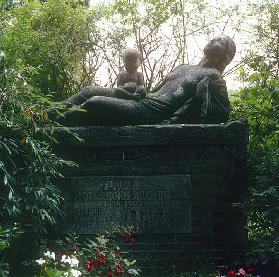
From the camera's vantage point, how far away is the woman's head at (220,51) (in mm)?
6082

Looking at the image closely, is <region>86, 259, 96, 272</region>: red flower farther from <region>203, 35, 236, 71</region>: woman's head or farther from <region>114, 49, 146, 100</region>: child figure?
<region>203, 35, 236, 71</region>: woman's head

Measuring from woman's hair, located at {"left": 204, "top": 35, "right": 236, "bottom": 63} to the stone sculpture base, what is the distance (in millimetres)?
1161

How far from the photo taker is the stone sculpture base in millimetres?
5328

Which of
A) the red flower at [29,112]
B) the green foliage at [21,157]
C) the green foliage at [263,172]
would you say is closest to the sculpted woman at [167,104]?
the green foliage at [263,172]

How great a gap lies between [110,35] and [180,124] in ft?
20.8

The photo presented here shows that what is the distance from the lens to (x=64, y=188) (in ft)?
18.0

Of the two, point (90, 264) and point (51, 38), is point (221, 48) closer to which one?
point (90, 264)

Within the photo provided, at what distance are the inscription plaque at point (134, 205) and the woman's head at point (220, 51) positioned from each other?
5.57 feet

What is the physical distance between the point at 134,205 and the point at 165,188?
40 centimetres

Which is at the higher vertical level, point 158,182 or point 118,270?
point 158,182

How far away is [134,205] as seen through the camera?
5355mm

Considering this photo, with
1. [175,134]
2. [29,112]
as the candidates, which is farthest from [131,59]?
[29,112]

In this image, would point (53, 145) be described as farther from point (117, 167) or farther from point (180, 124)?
point (180, 124)

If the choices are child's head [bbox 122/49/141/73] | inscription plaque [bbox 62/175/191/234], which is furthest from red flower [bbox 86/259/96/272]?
child's head [bbox 122/49/141/73]
